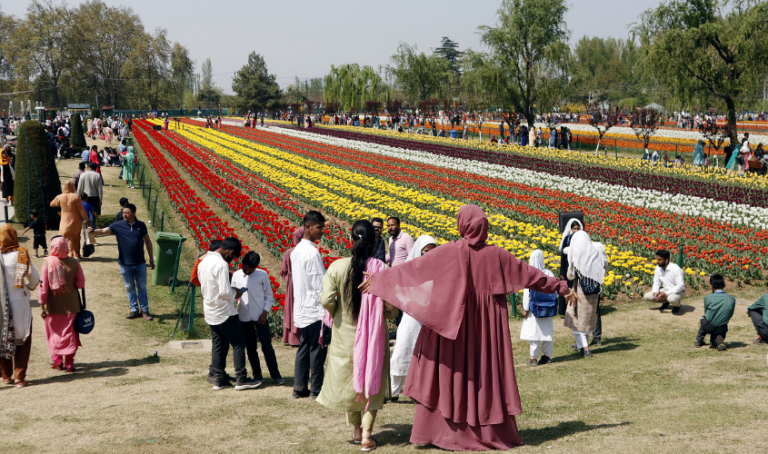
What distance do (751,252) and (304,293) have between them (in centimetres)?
1022

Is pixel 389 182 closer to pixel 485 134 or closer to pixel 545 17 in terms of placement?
pixel 545 17

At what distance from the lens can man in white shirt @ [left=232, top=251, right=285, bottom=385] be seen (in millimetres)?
7289

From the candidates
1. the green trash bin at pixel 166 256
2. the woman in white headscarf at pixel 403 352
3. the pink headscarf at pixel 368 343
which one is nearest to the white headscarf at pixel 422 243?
the woman in white headscarf at pixel 403 352

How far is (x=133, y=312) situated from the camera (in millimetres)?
10148

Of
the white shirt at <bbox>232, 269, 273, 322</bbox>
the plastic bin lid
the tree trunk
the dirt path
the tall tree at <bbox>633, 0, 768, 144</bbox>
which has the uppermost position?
the tall tree at <bbox>633, 0, 768, 144</bbox>

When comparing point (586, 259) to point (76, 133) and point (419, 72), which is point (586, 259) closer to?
point (76, 133)

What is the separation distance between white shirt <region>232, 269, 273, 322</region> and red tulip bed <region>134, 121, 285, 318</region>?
0.28 metres

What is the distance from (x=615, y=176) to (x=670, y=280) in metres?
14.3

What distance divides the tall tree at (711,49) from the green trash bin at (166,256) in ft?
84.7

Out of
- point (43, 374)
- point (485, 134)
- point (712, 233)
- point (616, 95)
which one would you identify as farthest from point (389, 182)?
point (616, 95)

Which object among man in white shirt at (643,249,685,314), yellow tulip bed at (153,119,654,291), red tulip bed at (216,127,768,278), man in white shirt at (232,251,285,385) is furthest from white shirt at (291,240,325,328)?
red tulip bed at (216,127,768,278)

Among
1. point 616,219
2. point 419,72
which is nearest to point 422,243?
point 616,219

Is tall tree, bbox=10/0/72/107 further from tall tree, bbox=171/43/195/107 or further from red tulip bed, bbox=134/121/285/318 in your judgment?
red tulip bed, bbox=134/121/285/318

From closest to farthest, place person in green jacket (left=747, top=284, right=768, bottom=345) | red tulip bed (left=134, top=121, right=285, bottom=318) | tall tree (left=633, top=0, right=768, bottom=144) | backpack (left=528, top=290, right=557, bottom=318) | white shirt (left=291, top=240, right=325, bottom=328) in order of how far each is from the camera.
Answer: white shirt (left=291, top=240, right=325, bottom=328), person in green jacket (left=747, top=284, right=768, bottom=345), backpack (left=528, top=290, right=557, bottom=318), red tulip bed (left=134, top=121, right=285, bottom=318), tall tree (left=633, top=0, right=768, bottom=144)
